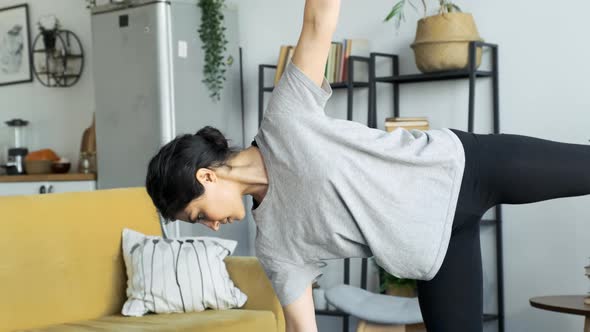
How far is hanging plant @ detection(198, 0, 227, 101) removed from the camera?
196 inches

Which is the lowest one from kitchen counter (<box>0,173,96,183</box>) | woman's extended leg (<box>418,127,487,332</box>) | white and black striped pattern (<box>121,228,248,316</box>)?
white and black striped pattern (<box>121,228,248,316</box>)

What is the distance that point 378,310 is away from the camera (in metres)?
3.70

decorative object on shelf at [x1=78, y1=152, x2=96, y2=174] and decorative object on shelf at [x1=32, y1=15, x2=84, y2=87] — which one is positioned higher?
decorative object on shelf at [x1=32, y1=15, x2=84, y2=87]

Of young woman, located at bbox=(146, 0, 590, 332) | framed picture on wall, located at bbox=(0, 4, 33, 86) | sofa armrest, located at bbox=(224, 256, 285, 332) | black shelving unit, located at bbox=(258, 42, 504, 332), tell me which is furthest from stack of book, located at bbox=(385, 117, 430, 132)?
framed picture on wall, located at bbox=(0, 4, 33, 86)

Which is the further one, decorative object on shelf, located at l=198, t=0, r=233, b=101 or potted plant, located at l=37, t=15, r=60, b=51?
potted plant, located at l=37, t=15, r=60, b=51

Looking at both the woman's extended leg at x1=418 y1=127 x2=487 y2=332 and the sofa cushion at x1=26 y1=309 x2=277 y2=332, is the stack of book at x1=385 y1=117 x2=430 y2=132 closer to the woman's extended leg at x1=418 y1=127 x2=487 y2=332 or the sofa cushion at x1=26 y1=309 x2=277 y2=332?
the sofa cushion at x1=26 y1=309 x2=277 y2=332

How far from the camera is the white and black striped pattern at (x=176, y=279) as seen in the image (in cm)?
338

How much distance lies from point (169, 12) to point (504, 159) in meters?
3.26

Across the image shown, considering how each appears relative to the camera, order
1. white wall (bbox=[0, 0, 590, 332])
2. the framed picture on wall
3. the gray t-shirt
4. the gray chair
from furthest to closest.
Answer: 1. the framed picture on wall
2. white wall (bbox=[0, 0, 590, 332])
3. the gray chair
4. the gray t-shirt

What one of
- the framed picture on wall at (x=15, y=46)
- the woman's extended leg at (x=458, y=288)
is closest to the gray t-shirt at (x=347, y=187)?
the woman's extended leg at (x=458, y=288)

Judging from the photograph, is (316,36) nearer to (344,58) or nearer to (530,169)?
(530,169)

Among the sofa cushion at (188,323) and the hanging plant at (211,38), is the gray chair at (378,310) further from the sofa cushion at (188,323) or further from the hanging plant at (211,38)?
the hanging plant at (211,38)

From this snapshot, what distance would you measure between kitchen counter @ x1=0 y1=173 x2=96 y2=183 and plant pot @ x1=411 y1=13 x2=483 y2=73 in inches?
90.4

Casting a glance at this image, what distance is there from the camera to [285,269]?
2.01 m
